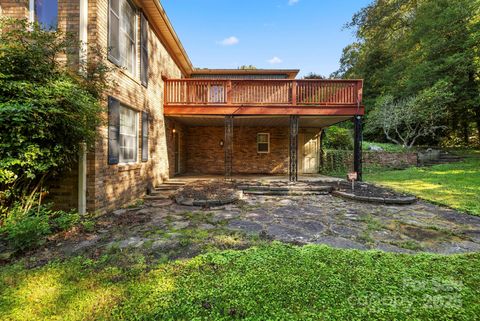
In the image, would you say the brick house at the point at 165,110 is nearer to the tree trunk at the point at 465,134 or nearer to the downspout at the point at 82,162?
the downspout at the point at 82,162

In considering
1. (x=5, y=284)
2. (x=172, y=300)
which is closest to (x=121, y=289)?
(x=172, y=300)

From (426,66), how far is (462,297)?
19370 millimetres

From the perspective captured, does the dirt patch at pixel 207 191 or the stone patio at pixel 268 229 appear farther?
the dirt patch at pixel 207 191

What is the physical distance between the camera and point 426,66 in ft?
50.9

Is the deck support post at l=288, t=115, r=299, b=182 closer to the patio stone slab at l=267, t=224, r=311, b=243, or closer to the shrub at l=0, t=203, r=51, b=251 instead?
the patio stone slab at l=267, t=224, r=311, b=243

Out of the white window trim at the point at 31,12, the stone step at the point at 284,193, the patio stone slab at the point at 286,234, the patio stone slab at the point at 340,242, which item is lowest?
the patio stone slab at the point at 340,242

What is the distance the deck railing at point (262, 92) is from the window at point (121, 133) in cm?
254

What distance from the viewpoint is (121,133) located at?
544 centimetres

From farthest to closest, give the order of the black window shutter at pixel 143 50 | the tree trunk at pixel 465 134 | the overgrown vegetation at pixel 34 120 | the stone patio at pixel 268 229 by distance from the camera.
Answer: the tree trunk at pixel 465 134, the black window shutter at pixel 143 50, the stone patio at pixel 268 229, the overgrown vegetation at pixel 34 120

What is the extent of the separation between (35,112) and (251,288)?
362cm

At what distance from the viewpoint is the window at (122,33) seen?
4.91 meters

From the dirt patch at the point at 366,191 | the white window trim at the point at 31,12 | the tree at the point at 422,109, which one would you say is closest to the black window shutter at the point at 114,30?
the white window trim at the point at 31,12

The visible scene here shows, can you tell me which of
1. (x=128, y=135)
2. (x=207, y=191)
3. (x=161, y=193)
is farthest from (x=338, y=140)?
(x=128, y=135)

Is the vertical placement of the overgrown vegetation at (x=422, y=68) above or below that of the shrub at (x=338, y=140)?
above
